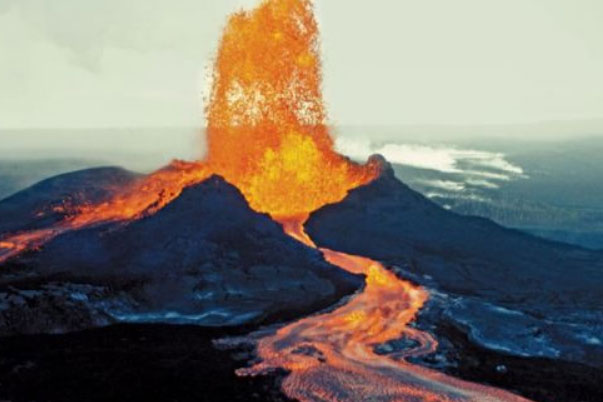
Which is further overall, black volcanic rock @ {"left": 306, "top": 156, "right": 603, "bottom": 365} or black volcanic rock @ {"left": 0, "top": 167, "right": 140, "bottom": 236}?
black volcanic rock @ {"left": 0, "top": 167, "right": 140, "bottom": 236}

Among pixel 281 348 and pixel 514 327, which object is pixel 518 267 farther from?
pixel 281 348

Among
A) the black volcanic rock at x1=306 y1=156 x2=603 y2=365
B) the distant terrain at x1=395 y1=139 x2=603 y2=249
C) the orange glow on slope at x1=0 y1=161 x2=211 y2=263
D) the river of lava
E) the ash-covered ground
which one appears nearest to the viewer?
the river of lava

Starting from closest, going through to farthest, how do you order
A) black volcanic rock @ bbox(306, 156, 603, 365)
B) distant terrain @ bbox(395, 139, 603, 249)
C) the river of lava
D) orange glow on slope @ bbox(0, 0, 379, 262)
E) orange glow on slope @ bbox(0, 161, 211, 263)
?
1. the river of lava
2. black volcanic rock @ bbox(306, 156, 603, 365)
3. orange glow on slope @ bbox(0, 161, 211, 263)
4. orange glow on slope @ bbox(0, 0, 379, 262)
5. distant terrain @ bbox(395, 139, 603, 249)

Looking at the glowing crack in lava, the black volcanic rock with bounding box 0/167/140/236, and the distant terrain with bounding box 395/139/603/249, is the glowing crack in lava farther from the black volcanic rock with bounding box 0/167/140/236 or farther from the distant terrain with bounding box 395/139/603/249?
the distant terrain with bounding box 395/139/603/249

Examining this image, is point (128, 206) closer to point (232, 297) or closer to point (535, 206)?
point (232, 297)

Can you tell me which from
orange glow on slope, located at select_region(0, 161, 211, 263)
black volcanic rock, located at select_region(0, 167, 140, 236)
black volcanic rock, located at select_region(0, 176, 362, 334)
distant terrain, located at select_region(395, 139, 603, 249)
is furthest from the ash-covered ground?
distant terrain, located at select_region(395, 139, 603, 249)

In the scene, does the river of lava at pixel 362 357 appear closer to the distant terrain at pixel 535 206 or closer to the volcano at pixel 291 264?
the volcano at pixel 291 264

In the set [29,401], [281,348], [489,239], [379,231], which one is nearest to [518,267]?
[489,239]
